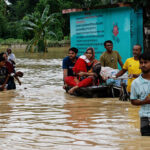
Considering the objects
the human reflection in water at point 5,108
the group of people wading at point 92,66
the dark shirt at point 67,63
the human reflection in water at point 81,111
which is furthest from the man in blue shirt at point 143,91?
the dark shirt at point 67,63

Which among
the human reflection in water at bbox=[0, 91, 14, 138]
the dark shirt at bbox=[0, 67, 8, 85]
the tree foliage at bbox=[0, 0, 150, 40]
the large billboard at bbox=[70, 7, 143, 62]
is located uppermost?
the tree foliage at bbox=[0, 0, 150, 40]

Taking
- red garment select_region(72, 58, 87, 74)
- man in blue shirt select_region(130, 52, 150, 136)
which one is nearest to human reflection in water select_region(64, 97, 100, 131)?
red garment select_region(72, 58, 87, 74)

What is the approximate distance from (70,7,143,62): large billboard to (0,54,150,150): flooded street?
3074 mm

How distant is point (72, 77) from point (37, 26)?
129 ft

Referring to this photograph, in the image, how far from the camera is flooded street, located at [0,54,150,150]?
6223 millimetres

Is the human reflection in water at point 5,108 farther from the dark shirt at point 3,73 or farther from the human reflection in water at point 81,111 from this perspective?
the human reflection in water at point 81,111

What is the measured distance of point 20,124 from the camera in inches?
317

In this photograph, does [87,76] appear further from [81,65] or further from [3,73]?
[3,73]

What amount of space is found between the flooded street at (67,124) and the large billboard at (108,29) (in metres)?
3.07

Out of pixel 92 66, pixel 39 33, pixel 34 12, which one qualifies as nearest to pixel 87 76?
pixel 92 66

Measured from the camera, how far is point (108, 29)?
15.4m

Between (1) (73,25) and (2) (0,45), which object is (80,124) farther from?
(2) (0,45)

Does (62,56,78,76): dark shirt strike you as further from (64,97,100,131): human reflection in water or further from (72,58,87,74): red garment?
(64,97,100,131): human reflection in water

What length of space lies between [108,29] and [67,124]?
798 centimetres
